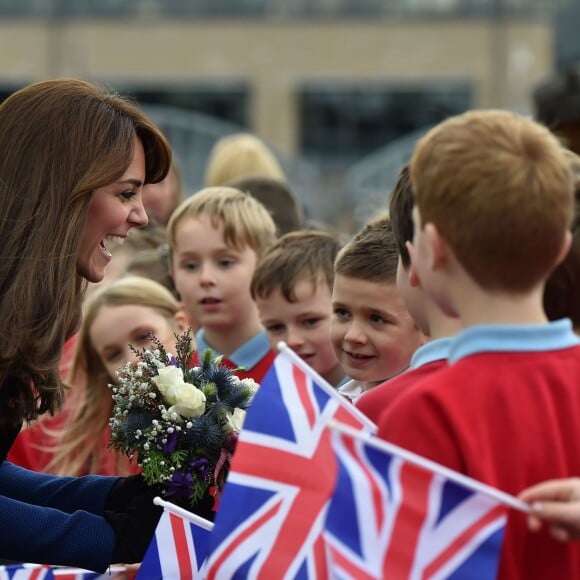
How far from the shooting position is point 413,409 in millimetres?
2900

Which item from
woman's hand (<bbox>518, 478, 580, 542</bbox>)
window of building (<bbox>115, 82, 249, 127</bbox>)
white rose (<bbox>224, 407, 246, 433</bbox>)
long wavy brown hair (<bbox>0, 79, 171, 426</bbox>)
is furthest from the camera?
window of building (<bbox>115, 82, 249, 127</bbox>)

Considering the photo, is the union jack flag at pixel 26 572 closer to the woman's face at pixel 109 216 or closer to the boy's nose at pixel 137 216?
the woman's face at pixel 109 216

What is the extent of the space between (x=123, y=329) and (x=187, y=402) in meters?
2.13

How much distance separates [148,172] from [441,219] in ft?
5.31

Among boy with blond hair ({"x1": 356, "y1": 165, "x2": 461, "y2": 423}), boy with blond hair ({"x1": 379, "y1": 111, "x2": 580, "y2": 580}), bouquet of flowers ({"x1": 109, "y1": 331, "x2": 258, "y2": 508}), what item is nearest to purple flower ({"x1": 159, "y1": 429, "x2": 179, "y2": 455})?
bouquet of flowers ({"x1": 109, "y1": 331, "x2": 258, "y2": 508})

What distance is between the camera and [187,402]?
13.2 feet

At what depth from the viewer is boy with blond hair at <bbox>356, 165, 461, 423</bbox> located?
3.22m

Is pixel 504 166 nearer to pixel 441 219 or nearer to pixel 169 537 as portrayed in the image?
pixel 441 219

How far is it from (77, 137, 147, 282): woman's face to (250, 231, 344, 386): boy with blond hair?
1526mm

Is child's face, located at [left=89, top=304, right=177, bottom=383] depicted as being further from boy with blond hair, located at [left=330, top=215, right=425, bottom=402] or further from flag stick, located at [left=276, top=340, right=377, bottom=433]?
flag stick, located at [left=276, top=340, right=377, bottom=433]

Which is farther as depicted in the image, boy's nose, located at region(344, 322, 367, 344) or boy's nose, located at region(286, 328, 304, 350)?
boy's nose, located at region(286, 328, 304, 350)

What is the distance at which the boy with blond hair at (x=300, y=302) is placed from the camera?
18.8 feet

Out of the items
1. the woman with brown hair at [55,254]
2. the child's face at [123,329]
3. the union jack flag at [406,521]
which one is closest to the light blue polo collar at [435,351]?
the union jack flag at [406,521]

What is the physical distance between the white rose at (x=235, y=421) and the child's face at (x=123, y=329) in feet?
6.37
